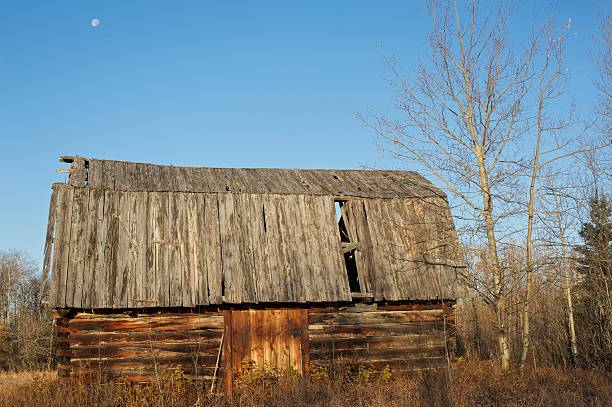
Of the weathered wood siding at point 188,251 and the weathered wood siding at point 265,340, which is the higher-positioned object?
the weathered wood siding at point 188,251

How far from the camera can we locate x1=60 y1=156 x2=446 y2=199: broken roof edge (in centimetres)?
1394

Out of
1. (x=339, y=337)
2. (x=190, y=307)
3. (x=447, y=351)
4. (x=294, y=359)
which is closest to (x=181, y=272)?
(x=190, y=307)

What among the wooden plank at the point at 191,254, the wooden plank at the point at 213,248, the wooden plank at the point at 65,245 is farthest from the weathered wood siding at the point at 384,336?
the wooden plank at the point at 65,245

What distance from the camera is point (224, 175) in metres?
15.6

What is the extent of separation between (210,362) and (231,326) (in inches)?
37.5

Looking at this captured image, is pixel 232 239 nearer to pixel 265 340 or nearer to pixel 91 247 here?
pixel 265 340

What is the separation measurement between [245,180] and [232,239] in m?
2.54

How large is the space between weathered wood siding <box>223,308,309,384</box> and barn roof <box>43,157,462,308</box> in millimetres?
501

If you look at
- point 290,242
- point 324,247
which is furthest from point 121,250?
point 324,247

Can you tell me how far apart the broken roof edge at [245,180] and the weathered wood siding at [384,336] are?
360cm

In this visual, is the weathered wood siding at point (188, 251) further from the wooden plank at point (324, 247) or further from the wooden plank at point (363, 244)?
the wooden plank at point (363, 244)

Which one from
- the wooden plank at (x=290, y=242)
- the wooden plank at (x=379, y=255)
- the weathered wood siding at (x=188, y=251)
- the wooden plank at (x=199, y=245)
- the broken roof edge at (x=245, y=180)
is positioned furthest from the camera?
the broken roof edge at (x=245, y=180)

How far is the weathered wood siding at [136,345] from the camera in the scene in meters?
11.6

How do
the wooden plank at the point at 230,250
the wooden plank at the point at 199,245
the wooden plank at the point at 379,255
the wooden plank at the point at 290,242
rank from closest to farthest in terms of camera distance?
1. the wooden plank at the point at 199,245
2. the wooden plank at the point at 230,250
3. the wooden plank at the point at 290,242
4. the wooden plank at the point at 379,255
